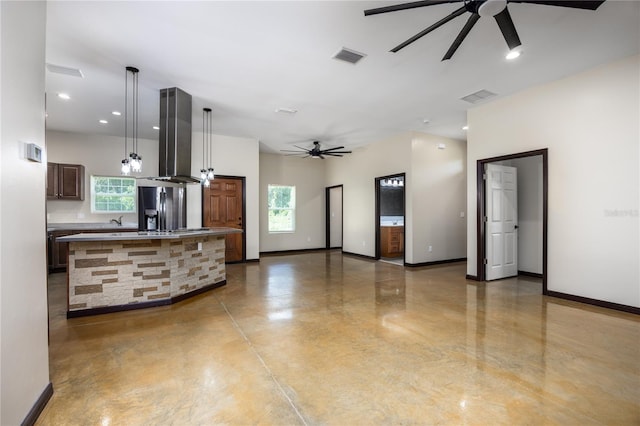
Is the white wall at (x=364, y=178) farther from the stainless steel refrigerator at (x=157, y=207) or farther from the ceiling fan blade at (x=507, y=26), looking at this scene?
the stainless steel refrigerator at (x=157, y=207)

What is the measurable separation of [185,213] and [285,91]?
12.5 feet

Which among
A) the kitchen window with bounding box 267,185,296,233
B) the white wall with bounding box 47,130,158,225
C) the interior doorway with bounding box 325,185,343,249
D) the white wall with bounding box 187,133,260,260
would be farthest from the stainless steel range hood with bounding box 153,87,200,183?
the interior doorway with bounding box 325,185,343,249

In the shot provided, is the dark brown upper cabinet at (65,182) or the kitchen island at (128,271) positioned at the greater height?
the dark brown upper cabinet at (65,182)

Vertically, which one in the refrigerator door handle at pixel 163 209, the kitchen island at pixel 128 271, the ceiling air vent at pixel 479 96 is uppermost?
the ceiling air vent at pixel 479 96

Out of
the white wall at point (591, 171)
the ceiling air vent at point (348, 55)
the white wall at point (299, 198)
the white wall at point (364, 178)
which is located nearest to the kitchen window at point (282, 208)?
the white wall at point (299, 198)

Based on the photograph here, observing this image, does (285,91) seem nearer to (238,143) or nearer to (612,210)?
(238,143)

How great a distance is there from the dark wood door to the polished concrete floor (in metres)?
2.82

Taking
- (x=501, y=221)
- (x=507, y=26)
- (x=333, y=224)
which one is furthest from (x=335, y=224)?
(x=507, y=26)

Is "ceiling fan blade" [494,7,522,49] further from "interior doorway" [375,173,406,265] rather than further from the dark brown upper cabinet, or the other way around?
the dark brown upper cabinet

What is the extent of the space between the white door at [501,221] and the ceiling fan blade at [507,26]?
3140 millimetres

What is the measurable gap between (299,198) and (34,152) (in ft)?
24.8

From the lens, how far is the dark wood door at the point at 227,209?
272 inches

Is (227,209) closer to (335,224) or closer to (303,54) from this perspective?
(335,224)

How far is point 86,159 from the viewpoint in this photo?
6613mm
